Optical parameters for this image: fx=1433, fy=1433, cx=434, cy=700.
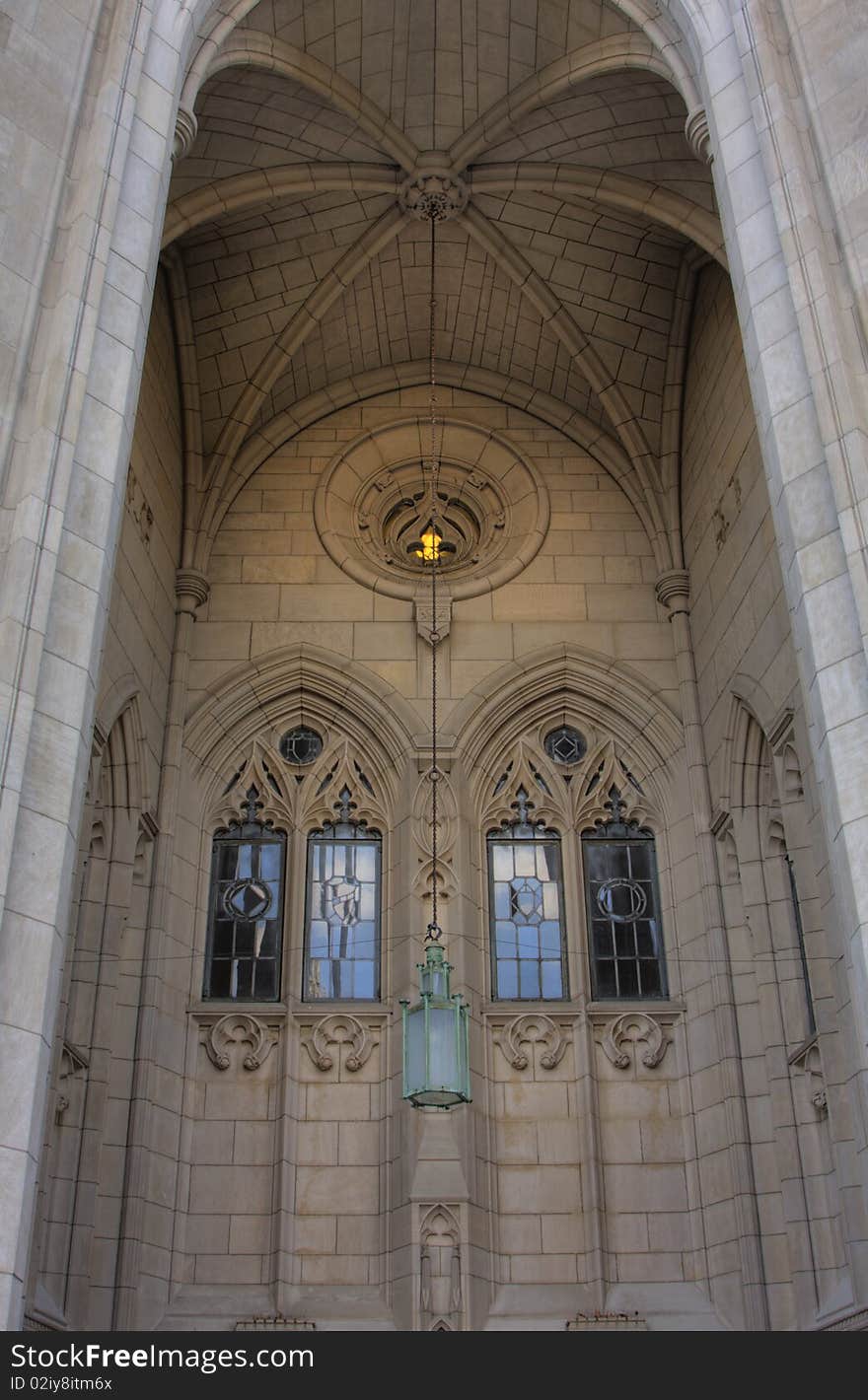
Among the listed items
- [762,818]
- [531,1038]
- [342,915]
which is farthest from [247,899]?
[762,818]

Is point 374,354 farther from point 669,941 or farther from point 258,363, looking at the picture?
point 669,941

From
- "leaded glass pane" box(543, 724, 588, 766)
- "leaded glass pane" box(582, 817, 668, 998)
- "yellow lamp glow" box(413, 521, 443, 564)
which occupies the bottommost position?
"leaded glass pane" box(582, 817, 668, 998)

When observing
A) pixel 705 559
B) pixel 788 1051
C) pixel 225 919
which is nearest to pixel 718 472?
pixel 705 559

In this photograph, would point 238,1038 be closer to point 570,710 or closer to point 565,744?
point 565,744

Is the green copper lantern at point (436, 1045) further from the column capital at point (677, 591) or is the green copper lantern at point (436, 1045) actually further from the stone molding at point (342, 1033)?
the column capital at point (677, 591)

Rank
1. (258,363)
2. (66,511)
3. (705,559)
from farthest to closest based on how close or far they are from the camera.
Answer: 1. (258,363)
2. (705,559)
3. (66,511)

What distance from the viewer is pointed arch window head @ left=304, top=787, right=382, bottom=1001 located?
11.7 meters

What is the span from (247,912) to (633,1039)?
10.9 ft

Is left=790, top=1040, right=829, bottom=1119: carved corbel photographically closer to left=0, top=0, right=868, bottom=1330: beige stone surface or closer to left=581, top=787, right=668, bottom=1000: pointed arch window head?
left=0, top=0, right=868, bottom=1330: beige stone surface

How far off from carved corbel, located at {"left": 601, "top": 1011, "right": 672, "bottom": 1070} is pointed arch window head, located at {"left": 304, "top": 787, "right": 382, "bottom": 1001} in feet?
6.27

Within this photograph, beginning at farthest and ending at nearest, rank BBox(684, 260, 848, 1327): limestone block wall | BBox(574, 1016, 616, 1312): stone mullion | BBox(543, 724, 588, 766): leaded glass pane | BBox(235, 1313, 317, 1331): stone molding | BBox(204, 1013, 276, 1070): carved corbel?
BBox(543, 724, 588, 766): leaded glass pane < BBox(204, 1013, 276, 1070): carved corbel < BBox(574, 1016, 616, 1312): stone mullion < BBox(235, 1313, 317, 1331): stone molding < BBox(684, 260, 848, 1327): limestone block wall

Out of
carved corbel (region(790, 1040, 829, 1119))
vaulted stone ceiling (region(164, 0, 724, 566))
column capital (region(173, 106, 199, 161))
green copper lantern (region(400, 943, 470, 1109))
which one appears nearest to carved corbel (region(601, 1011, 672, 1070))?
carved corbel (region(790, 1040, 829, 1119))

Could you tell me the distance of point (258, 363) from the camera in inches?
526

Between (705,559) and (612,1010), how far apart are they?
3.93 m
